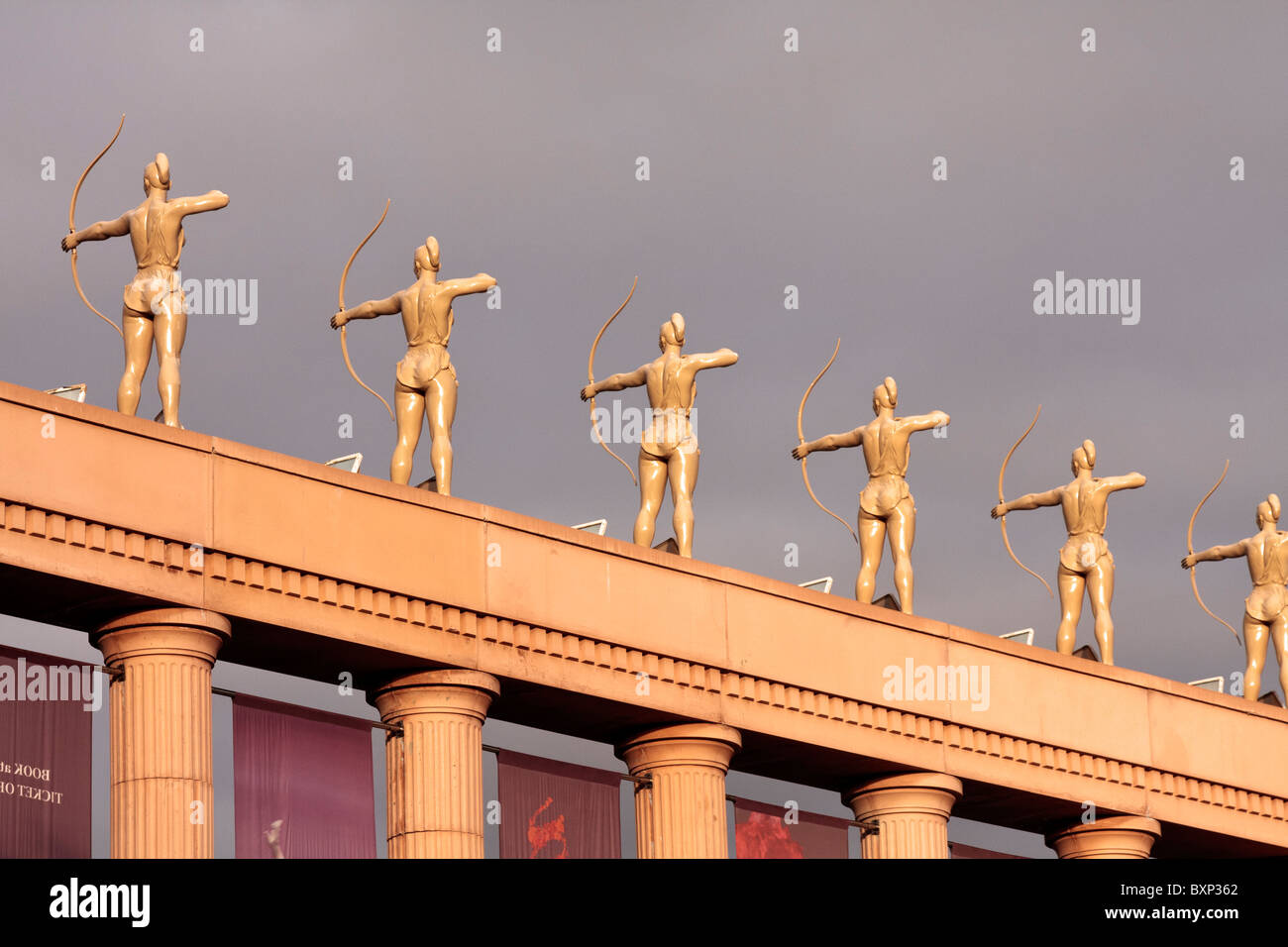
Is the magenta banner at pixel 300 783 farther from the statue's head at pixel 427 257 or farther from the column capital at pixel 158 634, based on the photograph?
the statue's head at pixel 427 257

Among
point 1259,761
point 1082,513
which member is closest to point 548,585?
point 1082,513

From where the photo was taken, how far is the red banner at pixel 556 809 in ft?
107

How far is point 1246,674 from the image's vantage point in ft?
134

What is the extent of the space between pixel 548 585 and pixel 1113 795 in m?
9.18

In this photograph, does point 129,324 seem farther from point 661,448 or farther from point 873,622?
point 873,622

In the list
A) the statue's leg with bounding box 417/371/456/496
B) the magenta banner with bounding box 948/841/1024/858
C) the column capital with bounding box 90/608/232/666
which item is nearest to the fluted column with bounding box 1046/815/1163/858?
the magenta banner with bounding box 948/841/1024/858

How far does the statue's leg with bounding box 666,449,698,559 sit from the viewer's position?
34594 mm

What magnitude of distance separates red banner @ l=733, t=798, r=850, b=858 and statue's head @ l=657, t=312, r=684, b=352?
5.56 metres

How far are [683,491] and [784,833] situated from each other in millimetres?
4336

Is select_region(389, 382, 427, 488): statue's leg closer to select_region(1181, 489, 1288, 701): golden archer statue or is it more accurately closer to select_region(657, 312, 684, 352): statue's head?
select_region(657, 312, 684, 352): statue's head

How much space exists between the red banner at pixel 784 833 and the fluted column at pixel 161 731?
7.65m

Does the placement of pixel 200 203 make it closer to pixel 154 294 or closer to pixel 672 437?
pixel 154 294

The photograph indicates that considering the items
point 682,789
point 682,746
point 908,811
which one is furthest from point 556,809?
point 908,811
